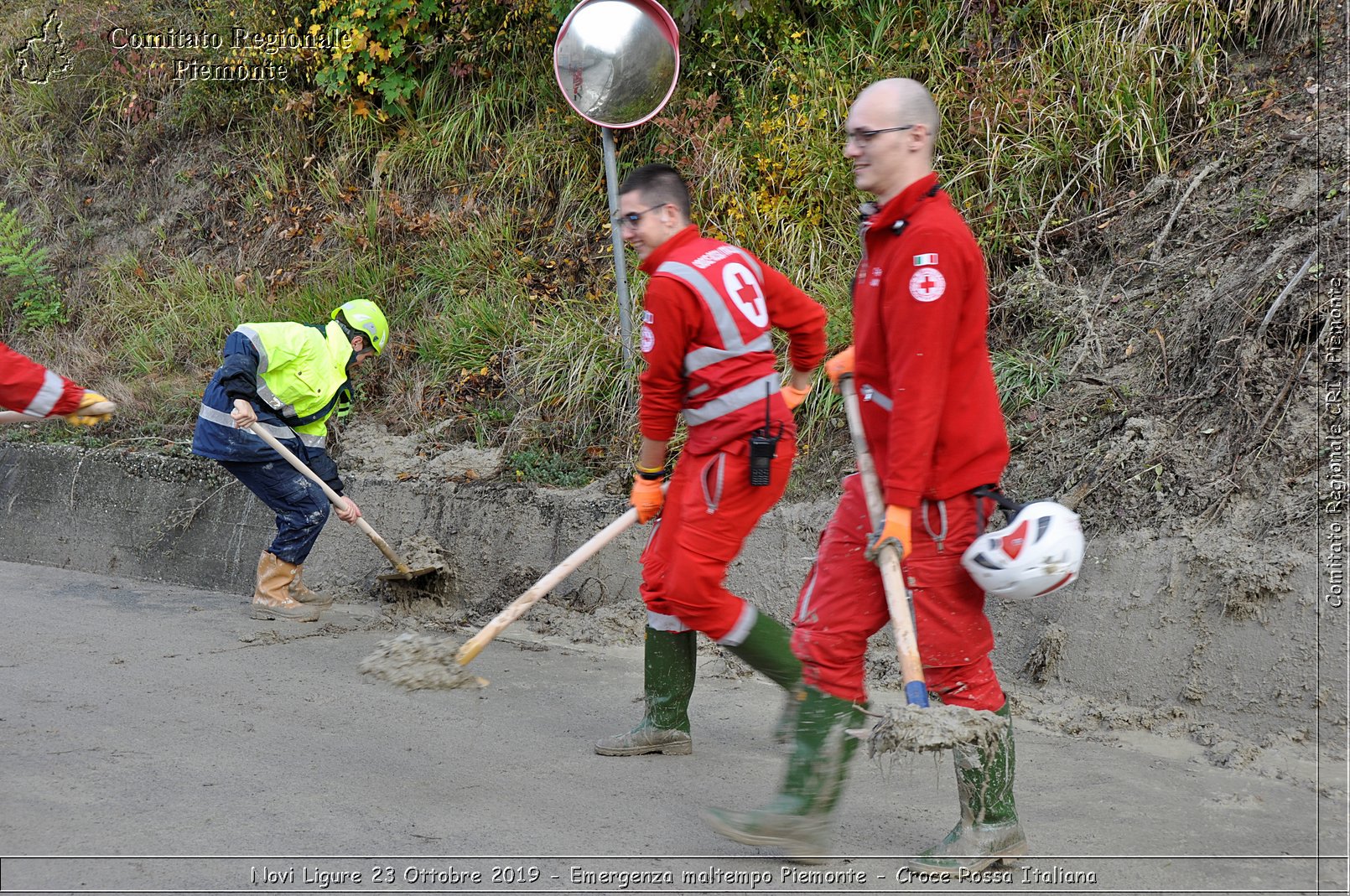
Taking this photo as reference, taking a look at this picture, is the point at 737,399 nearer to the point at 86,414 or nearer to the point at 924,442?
the point at 924,442

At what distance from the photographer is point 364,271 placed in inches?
311

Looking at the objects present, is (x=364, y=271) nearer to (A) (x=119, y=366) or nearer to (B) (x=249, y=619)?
(A) (x=119, y=366)

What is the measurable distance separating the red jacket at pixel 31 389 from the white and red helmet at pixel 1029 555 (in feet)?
10.3

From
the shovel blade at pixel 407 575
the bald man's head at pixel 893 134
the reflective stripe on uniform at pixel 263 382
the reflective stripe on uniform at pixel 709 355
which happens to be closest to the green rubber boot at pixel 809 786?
the reflective stripe on uniform at pixel 709 355

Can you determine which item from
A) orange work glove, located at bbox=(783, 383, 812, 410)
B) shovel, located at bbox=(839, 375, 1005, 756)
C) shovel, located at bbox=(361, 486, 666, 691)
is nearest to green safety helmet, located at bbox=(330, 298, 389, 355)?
shovel, located at bbox=(361, 486, 666, 691)

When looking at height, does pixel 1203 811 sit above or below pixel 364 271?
below

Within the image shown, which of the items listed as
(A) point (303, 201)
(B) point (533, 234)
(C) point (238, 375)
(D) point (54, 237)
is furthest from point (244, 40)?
(C) point (238, 375)

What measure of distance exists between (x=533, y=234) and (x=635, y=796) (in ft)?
15.7

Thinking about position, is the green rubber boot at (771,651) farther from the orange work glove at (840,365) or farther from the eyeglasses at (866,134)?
the eyeglasses at (866,134)

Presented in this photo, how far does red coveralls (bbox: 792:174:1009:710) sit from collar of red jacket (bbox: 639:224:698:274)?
0.79 m

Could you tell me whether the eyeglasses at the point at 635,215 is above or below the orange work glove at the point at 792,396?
above

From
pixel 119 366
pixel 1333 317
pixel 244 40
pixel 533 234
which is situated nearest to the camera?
pixel 1333 317

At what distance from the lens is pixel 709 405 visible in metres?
3.74

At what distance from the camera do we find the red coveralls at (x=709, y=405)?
11.9 feet
